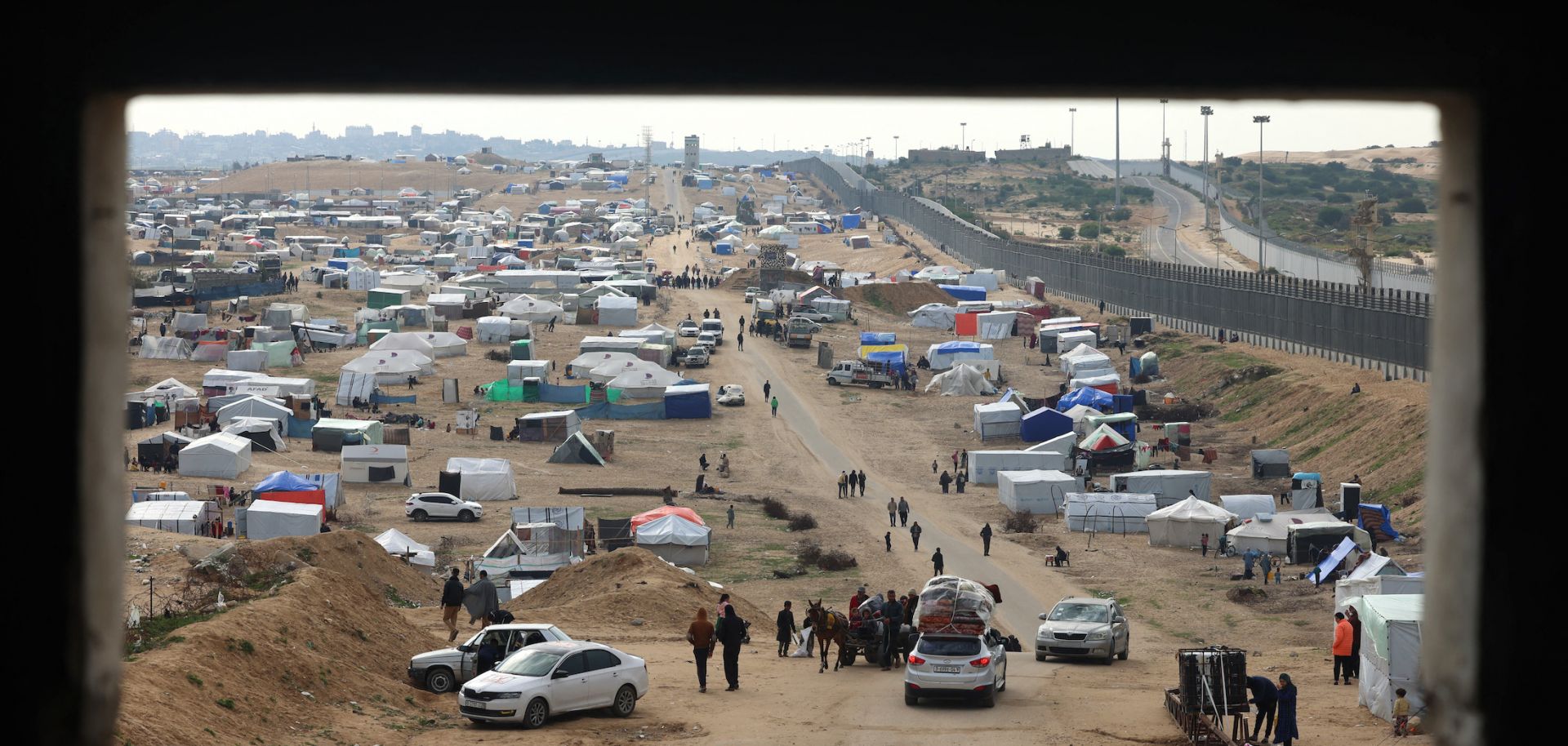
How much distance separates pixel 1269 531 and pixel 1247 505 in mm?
3046

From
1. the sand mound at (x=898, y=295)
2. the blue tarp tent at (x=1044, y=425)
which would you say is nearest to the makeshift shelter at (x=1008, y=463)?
the blue tarp tent at (x=1044, y=425)

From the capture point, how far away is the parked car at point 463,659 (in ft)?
68.2

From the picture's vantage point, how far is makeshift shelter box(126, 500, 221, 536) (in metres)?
35.3

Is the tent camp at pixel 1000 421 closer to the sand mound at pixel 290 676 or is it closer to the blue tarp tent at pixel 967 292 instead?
the sand mound at pixel 290 676

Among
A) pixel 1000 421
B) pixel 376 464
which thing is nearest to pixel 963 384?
pixel 1000 421

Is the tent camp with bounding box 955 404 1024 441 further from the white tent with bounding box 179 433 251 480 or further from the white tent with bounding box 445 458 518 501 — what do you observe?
the white tent with bounding box 179 433 251 480

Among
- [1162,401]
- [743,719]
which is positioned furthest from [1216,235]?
Answer: [743,719]

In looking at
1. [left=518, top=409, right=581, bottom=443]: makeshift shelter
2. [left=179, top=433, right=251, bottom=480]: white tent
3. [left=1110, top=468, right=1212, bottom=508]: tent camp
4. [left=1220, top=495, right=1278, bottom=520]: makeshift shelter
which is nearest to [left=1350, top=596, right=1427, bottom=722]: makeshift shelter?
[left=1220, top=495, right=1278, bottom=520]: makeshift shelter

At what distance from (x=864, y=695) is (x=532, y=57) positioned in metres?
18.7

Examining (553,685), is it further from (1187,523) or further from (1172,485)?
(1172,485)

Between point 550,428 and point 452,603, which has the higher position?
point 452,603

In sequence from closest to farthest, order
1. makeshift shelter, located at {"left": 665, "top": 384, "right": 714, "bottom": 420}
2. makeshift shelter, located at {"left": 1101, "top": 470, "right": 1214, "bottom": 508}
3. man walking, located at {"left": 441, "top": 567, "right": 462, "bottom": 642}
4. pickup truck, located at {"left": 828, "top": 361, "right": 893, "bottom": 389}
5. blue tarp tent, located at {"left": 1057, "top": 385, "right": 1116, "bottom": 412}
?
man walking, located at {"left": 441, "top": 567, "right": 462, "bottom": 642}
makeshift shelter, located at {"left": 1101, "top": 470, "right": 1214, "bottom": 508}
blue tarp tent, located at {"left": 1057, "top": 385, "right": 1116, "bottom": 412}
makeshift shelter, located at {"left": 665, "top": 384, "right": 714, "bottom": 420}
pickup truck, located at {"left": 828, "top": 361, "right": 893, "bottom": 389}

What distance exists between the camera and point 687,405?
60.7 metres

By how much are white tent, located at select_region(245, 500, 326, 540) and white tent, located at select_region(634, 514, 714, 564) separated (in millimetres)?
7849
